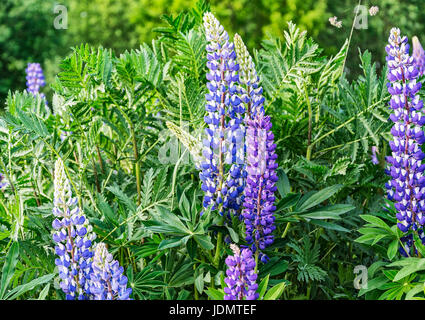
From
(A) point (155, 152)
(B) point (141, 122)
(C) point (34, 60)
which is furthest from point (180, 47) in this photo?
(C) point (34, 60)

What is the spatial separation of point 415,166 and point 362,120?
0.28m

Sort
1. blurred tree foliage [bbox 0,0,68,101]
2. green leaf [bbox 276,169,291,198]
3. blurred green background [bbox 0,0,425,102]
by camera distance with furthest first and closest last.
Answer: blurred tree foliage [bbox 0,0,68,101] → blurred green background [bbox 0,0,425,102] → green leaf [bbox 276,169,291,198]

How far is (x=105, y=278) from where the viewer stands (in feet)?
3.95

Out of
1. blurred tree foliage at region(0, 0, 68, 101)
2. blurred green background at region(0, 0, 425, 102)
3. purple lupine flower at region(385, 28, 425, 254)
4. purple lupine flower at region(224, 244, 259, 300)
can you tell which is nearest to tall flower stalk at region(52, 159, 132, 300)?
purple lupine flower at region(224, 244, 259, 300)

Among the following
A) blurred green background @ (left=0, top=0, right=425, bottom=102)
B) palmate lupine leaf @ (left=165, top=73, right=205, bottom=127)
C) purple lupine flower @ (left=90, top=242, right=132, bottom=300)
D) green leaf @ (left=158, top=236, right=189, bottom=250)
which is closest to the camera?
purple lupine flower @ (left=90, top=242, right=132, bottom=300)

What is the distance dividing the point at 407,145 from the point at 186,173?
25.1 inches

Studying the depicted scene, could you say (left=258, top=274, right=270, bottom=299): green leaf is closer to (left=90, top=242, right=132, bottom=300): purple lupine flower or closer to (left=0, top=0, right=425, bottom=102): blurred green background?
(left=90, top=242, right=132, bottom=300): purple lupine flower

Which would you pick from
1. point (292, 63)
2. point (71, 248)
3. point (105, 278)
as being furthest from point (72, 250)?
point (292, 63)

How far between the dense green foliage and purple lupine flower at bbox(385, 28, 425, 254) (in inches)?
3.0

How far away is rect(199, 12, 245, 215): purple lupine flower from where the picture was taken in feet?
4.66

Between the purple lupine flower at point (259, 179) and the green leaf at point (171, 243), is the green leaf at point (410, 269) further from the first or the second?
the green leaf at point (171, 243)

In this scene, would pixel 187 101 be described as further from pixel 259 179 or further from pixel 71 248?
pixel 71 248

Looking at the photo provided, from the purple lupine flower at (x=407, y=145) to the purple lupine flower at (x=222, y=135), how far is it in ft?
1.36

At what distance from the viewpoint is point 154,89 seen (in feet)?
5.81
